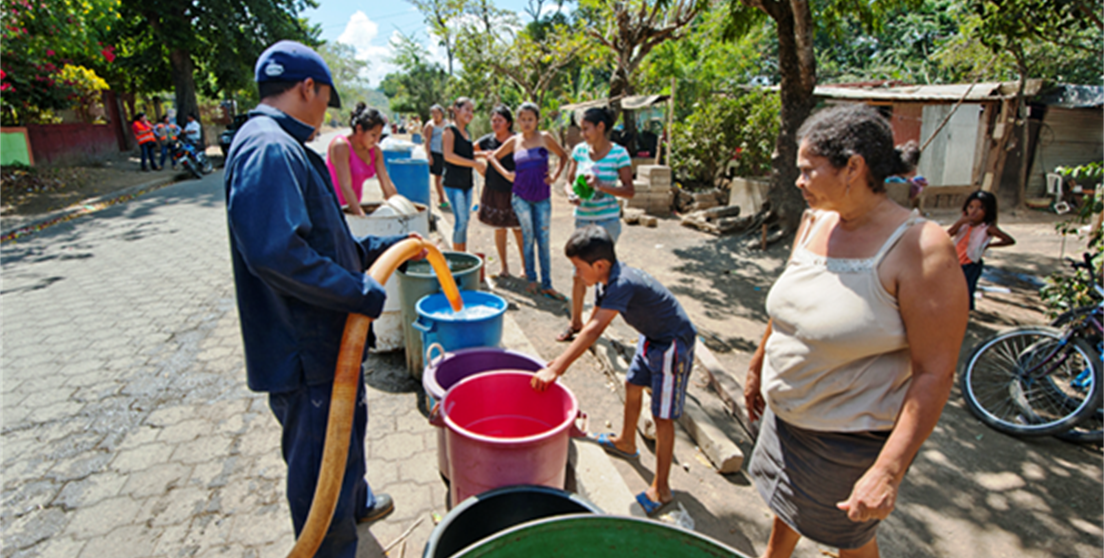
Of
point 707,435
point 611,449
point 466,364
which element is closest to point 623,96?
point 707,435

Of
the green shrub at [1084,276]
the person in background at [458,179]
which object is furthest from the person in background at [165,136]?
the green shrub at [1084,276]

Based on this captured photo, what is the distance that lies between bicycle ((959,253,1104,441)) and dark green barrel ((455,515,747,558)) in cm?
401

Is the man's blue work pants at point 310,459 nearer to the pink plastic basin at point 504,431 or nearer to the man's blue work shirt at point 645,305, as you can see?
the pink plastic basin at point 504,431

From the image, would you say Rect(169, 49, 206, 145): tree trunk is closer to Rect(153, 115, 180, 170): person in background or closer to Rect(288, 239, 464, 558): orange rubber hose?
Rect(153, 115, 180, 170): person in background

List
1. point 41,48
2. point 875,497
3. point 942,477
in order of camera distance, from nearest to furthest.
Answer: point 875,497 < point 942,477 < point 41,48

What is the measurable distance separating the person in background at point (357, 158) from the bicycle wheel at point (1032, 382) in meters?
4.96

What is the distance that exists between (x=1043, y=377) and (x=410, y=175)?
7.56 m

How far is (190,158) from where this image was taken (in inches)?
628

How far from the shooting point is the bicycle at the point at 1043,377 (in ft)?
12.7

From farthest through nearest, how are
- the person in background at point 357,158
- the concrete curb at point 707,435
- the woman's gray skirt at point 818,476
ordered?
the person in background at point 357,158
the concrete curb at point 707,435
the woman's gray skirt at point 818,476

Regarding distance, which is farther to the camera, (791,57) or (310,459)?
(791,57)

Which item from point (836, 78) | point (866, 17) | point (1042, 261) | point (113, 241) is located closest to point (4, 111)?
point (113, 241)

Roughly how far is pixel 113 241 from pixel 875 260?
10208mm

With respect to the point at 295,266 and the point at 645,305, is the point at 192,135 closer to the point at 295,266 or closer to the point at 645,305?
the point at 645,305
